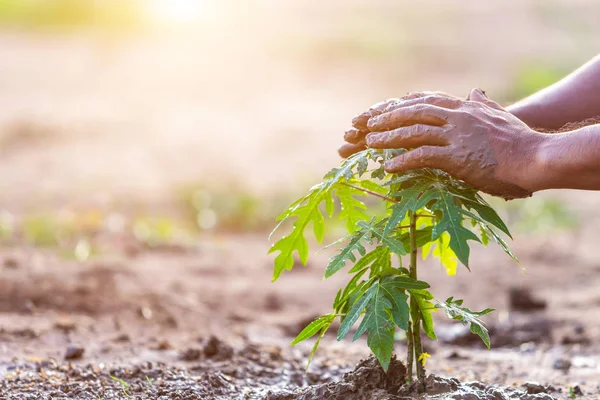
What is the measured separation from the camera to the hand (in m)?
2.51

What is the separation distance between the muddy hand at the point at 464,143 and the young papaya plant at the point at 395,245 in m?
0.06

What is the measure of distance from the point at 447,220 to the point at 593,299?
3.38 metres

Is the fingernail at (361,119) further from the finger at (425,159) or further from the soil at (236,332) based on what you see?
the soil at (236,332)

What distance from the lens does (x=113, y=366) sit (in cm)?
336

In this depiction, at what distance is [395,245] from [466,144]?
40 cm

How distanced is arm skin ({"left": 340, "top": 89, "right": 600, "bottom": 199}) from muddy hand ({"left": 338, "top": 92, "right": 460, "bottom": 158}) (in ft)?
0.27

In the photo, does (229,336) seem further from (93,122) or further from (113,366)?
(93,122)

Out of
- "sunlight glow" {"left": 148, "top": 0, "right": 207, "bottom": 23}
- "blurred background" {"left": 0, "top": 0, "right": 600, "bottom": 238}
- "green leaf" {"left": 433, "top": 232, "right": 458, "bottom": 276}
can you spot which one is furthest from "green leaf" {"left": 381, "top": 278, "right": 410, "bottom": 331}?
"sunlight glow" {"left": 148, "top": 0, "right": 207, "bottom": 23}

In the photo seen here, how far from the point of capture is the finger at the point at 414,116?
8.36ft

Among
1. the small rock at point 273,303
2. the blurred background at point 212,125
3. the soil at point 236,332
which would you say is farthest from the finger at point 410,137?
the small rock at point 273,303

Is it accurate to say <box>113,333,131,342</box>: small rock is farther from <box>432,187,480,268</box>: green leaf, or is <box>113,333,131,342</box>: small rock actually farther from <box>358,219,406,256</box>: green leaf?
<box>432,187,480,268</box>: green leaf

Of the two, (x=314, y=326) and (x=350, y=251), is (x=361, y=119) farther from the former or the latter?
(x=314, y=326)

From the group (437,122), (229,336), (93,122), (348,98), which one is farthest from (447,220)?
(348,98)

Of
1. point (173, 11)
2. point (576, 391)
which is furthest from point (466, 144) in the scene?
point (173, 11)
